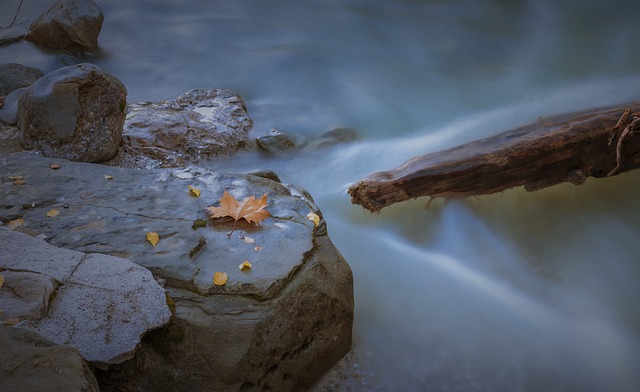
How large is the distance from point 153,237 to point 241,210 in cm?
52

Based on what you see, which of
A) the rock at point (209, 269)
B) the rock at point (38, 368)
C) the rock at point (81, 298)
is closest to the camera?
the rock at point (38, 368)

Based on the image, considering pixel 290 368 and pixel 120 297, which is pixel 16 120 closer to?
pixel 120 297

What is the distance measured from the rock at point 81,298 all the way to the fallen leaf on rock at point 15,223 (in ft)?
0.60

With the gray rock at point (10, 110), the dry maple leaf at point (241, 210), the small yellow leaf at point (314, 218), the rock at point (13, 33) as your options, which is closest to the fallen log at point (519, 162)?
the small yellow leaf at point (314, 218)

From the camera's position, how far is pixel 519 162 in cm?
391

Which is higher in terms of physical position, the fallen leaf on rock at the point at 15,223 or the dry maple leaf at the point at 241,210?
the dry maple leaf at the point at 241,210

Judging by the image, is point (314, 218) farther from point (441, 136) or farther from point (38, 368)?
point (441, 136)

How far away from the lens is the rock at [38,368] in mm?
1685

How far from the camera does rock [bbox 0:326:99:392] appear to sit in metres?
1.68

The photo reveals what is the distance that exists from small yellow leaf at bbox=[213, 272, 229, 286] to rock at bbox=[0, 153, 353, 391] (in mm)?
25

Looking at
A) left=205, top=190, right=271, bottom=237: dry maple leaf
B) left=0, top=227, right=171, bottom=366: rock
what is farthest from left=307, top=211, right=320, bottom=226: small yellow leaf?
left=0, top=227, right=171, bottom=366: rock

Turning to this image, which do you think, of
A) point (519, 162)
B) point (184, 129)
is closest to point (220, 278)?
point (519, 162)

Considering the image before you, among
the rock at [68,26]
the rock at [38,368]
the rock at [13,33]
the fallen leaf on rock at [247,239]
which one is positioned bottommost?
the rock at [13,33]

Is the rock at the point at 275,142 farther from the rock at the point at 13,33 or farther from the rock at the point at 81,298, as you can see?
the rock at the point at 13,33
